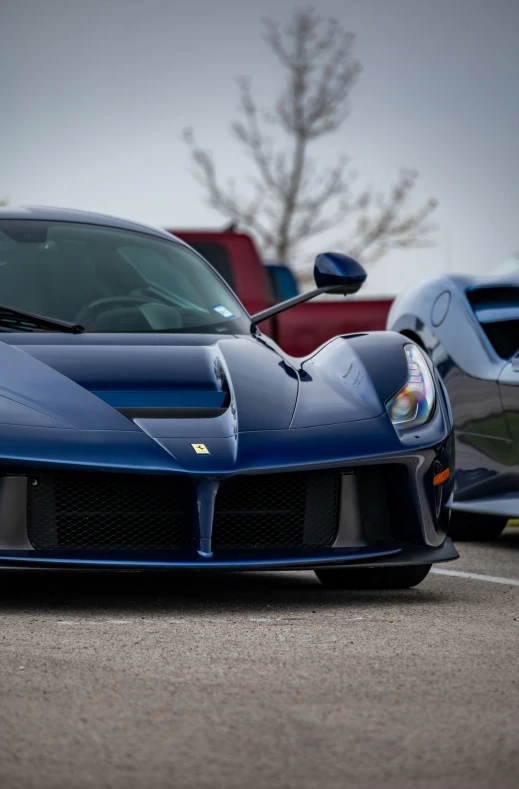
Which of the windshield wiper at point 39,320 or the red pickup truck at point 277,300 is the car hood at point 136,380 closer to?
the windshield wiper at point 39,320

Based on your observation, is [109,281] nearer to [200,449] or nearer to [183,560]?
[200,449]

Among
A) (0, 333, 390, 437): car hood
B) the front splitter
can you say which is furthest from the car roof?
the front splitter

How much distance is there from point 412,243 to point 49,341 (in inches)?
1110

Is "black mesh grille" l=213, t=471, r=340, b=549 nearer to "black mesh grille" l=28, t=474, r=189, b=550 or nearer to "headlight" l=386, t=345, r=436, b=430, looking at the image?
"black mesh grille" l=28, t=474, r=189, b=550

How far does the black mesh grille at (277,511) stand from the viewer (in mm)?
4445

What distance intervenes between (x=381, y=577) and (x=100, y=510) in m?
1.16

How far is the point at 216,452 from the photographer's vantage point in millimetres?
4395

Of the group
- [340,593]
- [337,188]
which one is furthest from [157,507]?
[337,188]

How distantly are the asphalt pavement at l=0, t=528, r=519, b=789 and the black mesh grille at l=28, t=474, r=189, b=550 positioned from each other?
0.24 meters

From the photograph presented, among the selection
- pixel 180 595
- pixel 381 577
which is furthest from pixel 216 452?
pixel 381 577

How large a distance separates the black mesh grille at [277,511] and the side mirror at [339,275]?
1.41 m

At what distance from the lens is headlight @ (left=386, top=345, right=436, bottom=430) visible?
4.79m

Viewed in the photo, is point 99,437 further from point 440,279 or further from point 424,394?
point 440,279

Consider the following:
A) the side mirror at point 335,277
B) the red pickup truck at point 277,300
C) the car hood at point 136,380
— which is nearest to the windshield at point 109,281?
the side mirror at point 335,277
